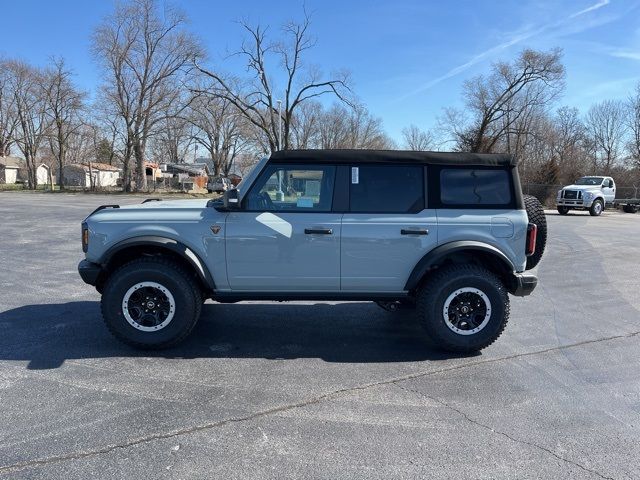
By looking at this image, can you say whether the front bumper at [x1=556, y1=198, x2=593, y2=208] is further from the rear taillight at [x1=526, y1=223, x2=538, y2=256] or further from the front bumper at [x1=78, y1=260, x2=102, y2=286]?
the front bumper at [x1=78, y1=260, x2=102, y2=286]

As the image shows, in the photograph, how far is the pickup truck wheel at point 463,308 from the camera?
448 cm

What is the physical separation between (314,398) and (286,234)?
1.57 metres

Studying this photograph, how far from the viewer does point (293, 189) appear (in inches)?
179

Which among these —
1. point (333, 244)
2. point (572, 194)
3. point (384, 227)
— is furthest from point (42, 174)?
point (384, 227)

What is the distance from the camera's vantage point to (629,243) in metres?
13.9

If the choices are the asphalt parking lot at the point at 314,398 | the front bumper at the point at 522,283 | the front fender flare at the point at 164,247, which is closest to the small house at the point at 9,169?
the asphalt parking lot at the point at 314,398

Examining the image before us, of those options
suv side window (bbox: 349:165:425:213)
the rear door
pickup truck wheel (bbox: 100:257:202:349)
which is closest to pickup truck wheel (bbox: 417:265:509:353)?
the rear door

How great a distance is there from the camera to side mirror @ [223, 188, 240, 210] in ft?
14.3

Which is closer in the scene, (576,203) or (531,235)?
(531,235)

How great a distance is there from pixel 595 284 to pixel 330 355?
5897 mm

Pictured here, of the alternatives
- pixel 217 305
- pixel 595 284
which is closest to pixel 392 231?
pixel 217 305

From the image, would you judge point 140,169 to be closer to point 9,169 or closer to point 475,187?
point 475,187

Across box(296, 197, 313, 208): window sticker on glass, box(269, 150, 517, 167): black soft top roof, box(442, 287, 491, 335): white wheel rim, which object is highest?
box(269, 150, 517, 167): black soft top roof

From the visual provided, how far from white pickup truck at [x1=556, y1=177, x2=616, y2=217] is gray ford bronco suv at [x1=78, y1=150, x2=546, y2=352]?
2641 centimetres
